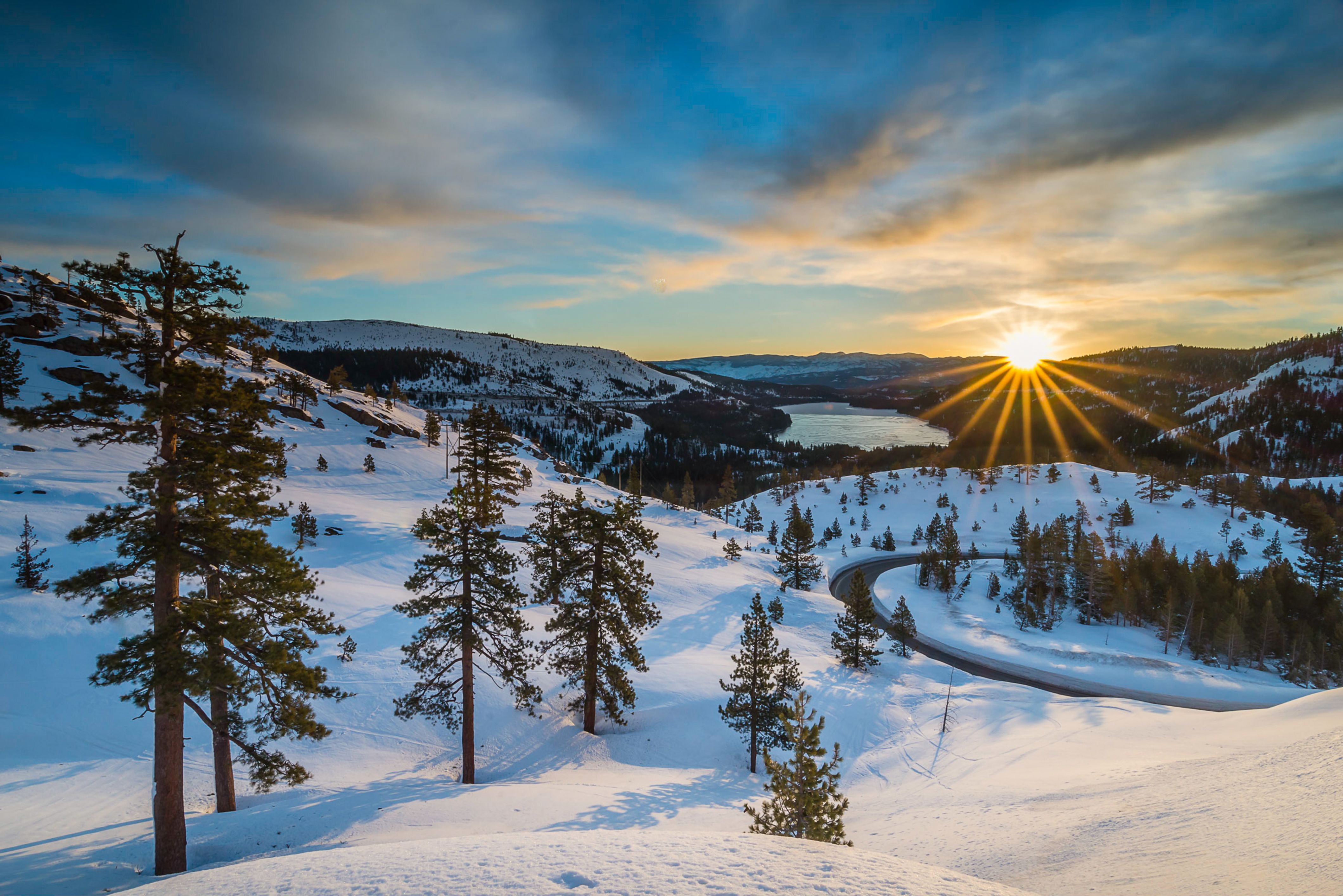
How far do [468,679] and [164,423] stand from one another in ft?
35.2

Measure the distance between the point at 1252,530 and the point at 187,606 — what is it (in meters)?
120

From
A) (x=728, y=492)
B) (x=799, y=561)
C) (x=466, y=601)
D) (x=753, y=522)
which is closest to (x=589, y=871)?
(x=466, y=601)

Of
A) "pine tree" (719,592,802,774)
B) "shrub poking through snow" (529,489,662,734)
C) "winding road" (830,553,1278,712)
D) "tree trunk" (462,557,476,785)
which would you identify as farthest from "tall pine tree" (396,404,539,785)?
"winding road" (830,553,1278,712)

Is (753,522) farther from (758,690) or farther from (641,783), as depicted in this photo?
(641,783)

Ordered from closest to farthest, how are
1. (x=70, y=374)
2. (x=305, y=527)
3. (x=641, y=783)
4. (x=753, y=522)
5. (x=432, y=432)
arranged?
(x=641, y=783) → (x=305, y=527) → (x=70, y=374) → (x=432, y=432) → (x=753, y=522)

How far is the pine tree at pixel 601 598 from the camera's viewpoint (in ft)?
65.2

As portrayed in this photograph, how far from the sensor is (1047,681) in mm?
44094

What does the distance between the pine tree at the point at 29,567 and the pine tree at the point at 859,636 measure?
40.6 meters

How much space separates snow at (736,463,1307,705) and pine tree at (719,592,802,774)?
35148 millimetres

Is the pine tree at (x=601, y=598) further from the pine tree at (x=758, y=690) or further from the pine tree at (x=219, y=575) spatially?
the pine tree at (x=219, y=575)

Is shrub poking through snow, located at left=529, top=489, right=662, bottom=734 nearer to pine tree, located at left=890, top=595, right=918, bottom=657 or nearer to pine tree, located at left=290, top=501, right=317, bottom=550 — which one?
pine tree, located at left=290, top=501, right=317, bottom=550

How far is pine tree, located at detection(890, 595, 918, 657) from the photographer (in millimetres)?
41403

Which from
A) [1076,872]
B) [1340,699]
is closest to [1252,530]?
[1340,699]

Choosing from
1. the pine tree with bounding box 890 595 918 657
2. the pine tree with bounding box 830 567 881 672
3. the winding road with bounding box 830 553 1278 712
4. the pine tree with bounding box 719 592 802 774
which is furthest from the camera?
the pine tree with bounding box 890 595 918 657
